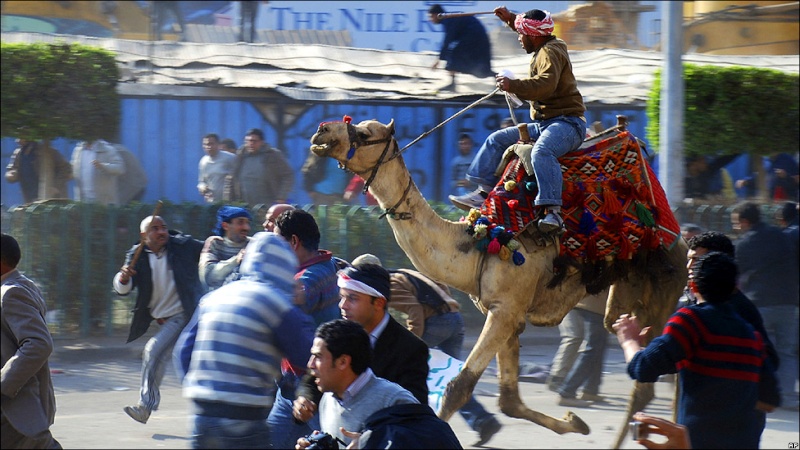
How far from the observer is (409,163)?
51.8ft

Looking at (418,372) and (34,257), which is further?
(34,257)

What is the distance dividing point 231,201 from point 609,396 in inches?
181

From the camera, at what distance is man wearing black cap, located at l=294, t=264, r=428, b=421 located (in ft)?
17.2

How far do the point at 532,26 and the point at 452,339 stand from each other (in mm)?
2331

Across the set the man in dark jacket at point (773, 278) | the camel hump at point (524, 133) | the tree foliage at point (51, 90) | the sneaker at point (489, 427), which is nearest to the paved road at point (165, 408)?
the sneaker at point (489, 427)

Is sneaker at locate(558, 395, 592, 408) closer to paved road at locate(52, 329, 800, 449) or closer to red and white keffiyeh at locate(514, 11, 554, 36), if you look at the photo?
paved road at locate(52, 329, 800, 449)

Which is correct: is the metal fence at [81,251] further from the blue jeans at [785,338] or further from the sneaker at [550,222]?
the sneaker at [550,222]

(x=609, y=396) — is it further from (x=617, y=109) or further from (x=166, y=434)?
(x=617, y=109)

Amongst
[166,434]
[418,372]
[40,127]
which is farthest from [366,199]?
[418,372]

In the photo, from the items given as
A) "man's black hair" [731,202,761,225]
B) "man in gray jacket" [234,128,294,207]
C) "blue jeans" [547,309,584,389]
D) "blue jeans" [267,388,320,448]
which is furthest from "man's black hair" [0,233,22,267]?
"man in gray jacket" [234,128,294,207]

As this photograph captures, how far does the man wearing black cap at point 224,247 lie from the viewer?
835cm

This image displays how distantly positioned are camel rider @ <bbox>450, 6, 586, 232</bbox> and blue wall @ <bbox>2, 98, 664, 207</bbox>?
6.76 m

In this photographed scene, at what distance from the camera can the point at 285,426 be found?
6.22m

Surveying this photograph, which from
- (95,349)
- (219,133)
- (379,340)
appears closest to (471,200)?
(379,340)
